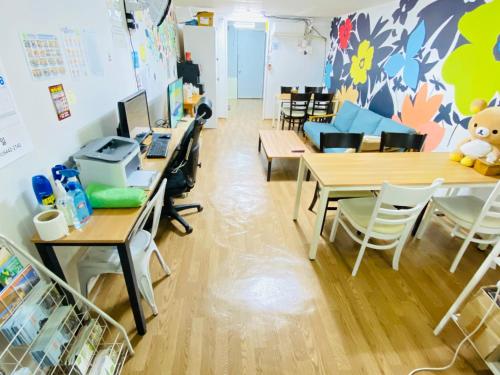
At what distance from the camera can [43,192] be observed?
3.96ft

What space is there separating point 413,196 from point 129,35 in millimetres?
2759

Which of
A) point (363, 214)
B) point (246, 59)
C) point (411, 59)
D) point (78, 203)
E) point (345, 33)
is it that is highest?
point (345, 33)

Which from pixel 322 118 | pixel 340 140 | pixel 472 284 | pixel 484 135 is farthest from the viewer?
pixel 322 118

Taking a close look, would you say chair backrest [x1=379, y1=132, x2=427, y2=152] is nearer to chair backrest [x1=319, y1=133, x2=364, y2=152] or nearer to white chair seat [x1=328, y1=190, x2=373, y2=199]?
chair backrest [x1=319, y1=133, x2=364, y2=152]

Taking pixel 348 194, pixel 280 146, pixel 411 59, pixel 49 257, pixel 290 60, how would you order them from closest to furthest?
pixel 49 257 → pixel 348 194 → pixel 411 59 → pixel 280 146 → pixel 290 60

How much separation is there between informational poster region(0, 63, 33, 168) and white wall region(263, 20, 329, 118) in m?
5.64

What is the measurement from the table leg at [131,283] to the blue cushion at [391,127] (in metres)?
3.08

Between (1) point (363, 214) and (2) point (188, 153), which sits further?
(2) point (188, 153)

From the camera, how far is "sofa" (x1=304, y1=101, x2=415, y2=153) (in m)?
3.26

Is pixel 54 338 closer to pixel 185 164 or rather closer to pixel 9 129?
pixel 9 129

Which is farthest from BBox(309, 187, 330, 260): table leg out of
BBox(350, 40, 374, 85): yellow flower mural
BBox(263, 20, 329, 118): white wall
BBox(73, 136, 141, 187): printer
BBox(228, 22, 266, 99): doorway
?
BBox(228, 22, 266, 99): doorway

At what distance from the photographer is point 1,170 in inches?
42.1

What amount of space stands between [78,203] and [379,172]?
6.35ft

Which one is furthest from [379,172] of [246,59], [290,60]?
[246,59]
